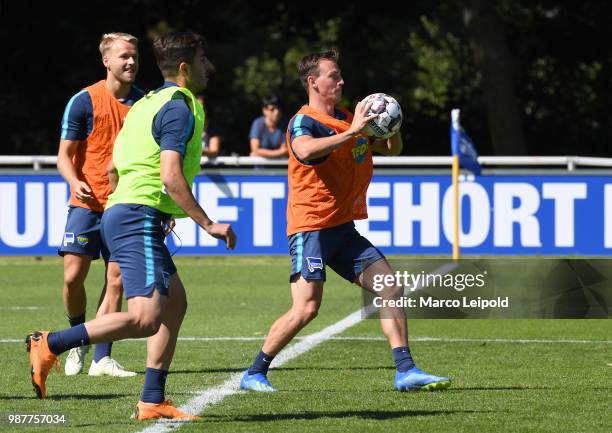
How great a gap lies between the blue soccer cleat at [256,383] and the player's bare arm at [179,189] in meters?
1.89

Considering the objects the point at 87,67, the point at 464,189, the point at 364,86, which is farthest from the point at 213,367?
the point at 364,86

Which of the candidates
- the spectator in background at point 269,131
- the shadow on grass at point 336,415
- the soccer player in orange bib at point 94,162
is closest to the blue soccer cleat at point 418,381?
the shadow on grass at point 336,415

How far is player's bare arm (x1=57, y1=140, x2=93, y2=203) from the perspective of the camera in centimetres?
895

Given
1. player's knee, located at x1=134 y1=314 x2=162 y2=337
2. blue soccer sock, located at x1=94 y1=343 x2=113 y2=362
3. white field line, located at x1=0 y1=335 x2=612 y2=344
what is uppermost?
player's knee, located at x1=134 y1=314 x2=162 y2=337

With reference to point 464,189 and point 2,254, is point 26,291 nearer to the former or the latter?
point 2,254

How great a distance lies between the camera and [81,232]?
9.49 meters

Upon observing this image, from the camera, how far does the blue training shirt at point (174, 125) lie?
22.7ft

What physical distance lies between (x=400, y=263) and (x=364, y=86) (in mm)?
31936

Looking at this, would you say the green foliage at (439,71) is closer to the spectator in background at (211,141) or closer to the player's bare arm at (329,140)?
the spectator in background at (211,141)

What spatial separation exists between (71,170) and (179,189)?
2.61 meters

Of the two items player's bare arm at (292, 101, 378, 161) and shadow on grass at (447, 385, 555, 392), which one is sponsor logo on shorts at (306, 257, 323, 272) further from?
shadow on grass at (447, 385, 555, 392)

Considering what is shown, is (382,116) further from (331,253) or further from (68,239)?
(68,239)

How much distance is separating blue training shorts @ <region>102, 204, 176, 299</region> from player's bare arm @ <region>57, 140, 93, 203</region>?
1.82 metres

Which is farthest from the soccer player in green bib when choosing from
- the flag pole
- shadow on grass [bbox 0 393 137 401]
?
the flag pole
